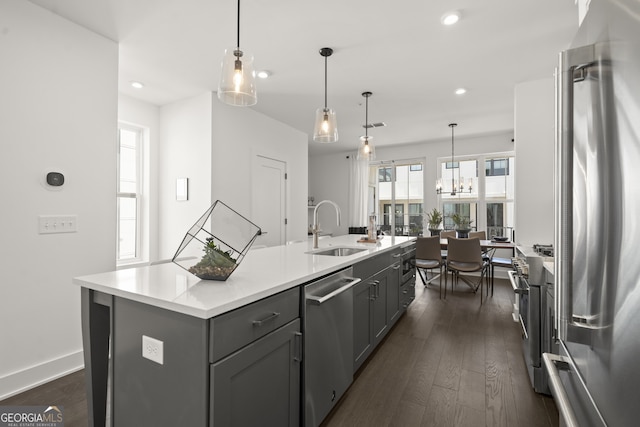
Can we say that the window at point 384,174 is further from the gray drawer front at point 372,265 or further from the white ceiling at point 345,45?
the gray drawer front at point 372,265

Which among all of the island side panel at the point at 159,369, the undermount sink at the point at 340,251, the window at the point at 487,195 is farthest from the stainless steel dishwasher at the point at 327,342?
the window at the point at 487,195

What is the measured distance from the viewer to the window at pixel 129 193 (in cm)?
387

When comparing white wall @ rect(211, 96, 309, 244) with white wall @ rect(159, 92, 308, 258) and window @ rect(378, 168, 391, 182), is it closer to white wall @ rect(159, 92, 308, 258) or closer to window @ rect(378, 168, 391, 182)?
white wall @ rect(159, 92, 308, 258)

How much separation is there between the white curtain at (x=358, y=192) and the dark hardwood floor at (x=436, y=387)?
4.28m

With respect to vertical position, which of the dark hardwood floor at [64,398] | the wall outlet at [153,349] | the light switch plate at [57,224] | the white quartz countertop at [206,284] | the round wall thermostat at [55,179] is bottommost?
the dark hardwood floor at [64,398]

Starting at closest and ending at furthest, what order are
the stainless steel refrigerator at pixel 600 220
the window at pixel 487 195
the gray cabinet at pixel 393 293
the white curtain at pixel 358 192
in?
the stainless steel refrigerator at pixel 600 220 < the gray cabinet at pixel 393 293 < the window at pixel 487 195 < the white curtain at pixel 358 192

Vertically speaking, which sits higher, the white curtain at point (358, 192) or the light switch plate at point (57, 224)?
the white curtain at point (358, 192)

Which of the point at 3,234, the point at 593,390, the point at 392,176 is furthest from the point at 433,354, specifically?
the point at 392,176

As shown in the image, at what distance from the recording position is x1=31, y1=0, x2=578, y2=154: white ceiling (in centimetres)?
232

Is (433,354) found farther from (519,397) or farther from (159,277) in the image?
(159,277)

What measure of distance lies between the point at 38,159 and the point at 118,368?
1864mm

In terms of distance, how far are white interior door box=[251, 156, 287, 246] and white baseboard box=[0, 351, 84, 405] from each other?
2.44m

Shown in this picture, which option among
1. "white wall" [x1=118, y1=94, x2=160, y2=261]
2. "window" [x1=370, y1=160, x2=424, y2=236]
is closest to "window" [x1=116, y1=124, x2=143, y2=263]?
"white wall" [x1=118, y1=94, x2=160, y2=261]

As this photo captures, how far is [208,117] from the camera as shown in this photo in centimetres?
383
